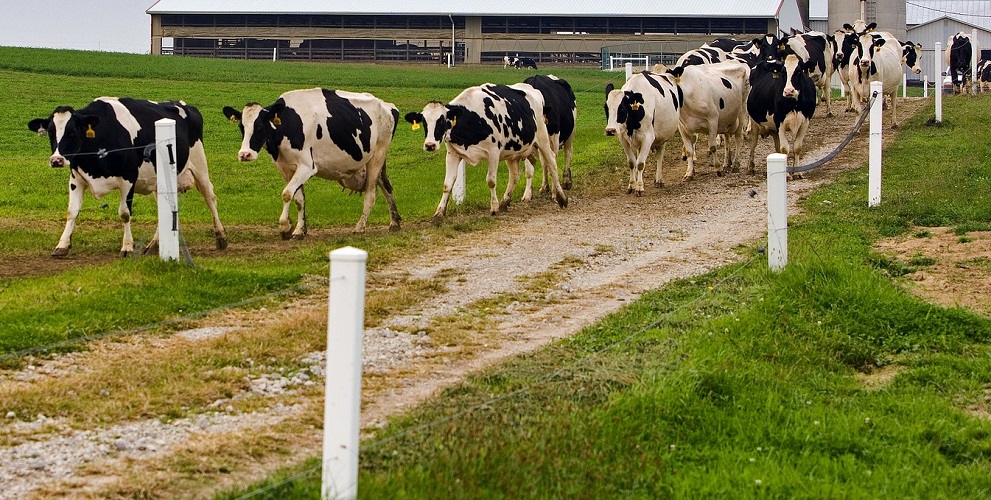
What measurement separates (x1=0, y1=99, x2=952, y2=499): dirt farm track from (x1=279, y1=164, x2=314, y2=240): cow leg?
7.27 feet

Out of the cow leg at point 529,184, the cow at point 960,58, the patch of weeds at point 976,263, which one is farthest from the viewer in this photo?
the cow at point 960,58

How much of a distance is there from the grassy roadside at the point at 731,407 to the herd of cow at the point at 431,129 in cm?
597

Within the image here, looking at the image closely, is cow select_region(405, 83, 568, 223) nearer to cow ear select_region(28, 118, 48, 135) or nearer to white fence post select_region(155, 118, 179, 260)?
cow ear select_region(28, 118, 48, 135)

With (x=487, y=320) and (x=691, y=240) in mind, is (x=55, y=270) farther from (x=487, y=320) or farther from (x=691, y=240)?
(x=691, y=240)

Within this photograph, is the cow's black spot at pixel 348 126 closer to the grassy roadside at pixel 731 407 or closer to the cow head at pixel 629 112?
the cow head at pixel 629 112

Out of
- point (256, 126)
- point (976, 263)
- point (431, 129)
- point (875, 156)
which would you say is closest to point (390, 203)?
point (431, 129)

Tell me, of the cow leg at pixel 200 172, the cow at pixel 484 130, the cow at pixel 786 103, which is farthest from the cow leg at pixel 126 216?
the cow at pixel 786 103

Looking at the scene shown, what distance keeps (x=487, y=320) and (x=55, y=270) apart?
5.14 metres

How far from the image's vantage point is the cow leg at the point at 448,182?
58.3ft

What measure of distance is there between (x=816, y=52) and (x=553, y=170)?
11.0 metres

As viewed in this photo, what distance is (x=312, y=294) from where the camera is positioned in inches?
471

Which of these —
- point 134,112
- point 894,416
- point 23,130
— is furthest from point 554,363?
point 23,130

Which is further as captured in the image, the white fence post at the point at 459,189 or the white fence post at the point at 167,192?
the white fence post at the point at 459,189

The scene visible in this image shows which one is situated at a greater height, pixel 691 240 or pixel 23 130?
pixel 23 130
